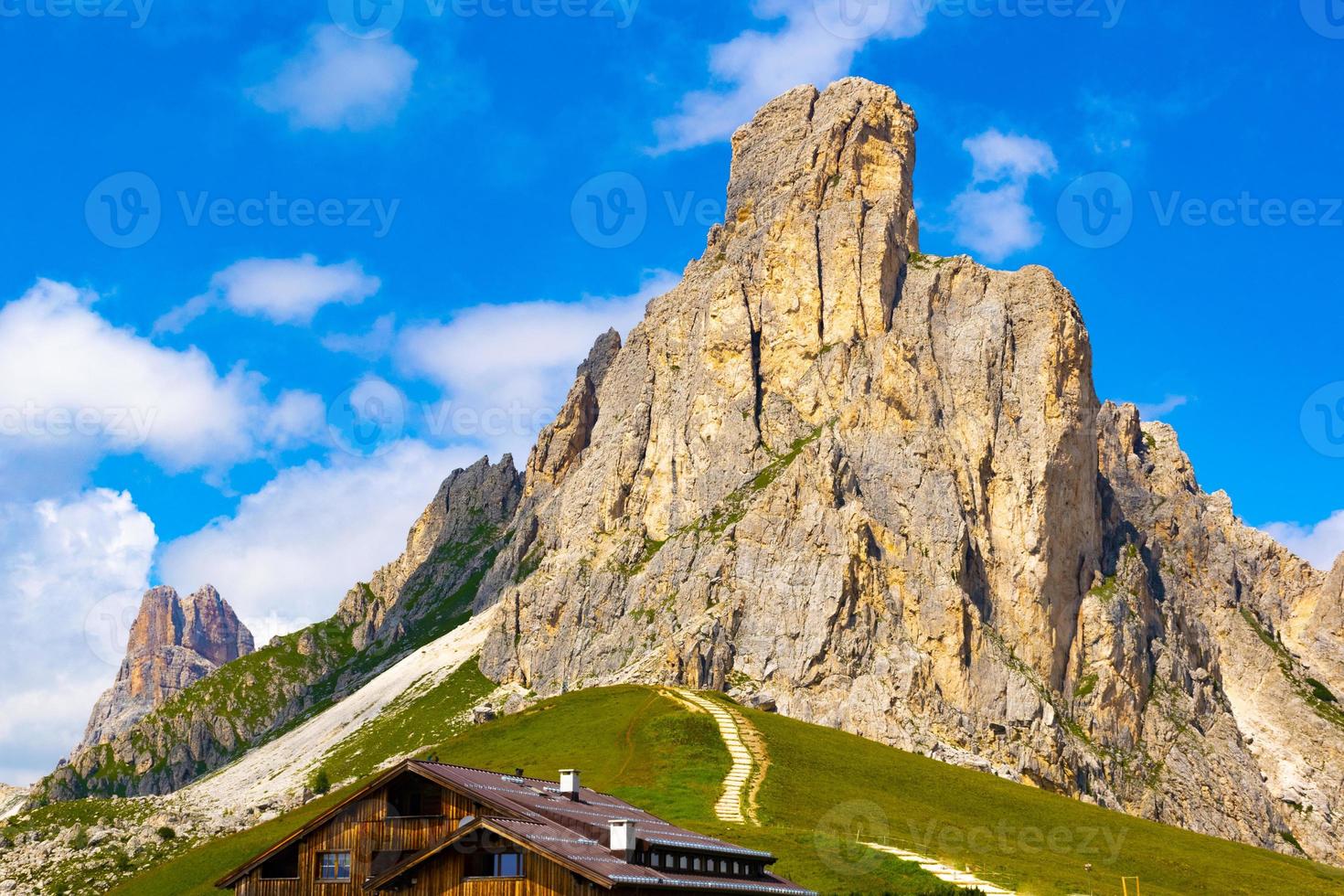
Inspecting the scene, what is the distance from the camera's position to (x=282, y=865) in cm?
5275

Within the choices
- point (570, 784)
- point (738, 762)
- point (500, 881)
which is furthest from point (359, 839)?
→ point (738, 762)

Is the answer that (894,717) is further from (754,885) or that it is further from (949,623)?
(754,885)

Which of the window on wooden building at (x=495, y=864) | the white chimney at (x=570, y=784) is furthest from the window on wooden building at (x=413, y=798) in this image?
the white chimney at (x=570, y=784)

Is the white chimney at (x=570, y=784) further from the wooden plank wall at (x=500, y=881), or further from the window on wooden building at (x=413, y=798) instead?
the wooden plank wall at (x=500, y=881)

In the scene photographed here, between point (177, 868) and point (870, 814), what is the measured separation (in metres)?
53.9

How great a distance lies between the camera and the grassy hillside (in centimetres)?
7812

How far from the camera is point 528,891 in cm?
4722

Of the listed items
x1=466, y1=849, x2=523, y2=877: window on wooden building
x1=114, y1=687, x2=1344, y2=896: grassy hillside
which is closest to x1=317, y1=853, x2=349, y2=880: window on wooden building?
x1=466, y1=849, x2=523, y2=877: window on wooden building

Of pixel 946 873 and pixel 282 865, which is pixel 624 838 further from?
pixel 946 873

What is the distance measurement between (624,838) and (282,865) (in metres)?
15.2

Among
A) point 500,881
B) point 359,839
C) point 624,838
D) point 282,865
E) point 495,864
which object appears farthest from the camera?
point 282,865

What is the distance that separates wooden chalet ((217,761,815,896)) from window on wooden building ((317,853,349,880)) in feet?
0.13

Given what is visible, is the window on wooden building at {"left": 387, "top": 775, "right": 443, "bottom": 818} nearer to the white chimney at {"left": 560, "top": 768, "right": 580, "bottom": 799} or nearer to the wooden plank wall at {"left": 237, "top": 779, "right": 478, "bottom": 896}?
the wooden plank wall at {"left": 237, "top": 779, "right": 478, "bottom": 896}

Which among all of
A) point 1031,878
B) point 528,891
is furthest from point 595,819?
point 1031,878
